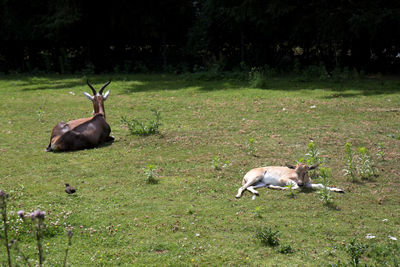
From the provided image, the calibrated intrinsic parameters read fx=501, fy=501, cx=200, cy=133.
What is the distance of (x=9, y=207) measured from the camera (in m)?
6.10

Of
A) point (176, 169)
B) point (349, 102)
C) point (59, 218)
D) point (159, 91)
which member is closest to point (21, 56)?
point (159, 91)

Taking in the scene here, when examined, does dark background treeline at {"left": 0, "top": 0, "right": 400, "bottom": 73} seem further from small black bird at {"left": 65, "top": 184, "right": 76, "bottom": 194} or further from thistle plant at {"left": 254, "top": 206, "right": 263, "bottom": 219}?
small black bird at {"left": 65, "top": 184, "right": 76, "bottom": 194}

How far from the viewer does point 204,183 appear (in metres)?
7.00

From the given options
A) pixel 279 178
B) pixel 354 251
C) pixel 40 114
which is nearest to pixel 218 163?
pixel 279 178

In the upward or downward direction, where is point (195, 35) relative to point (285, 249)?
upward

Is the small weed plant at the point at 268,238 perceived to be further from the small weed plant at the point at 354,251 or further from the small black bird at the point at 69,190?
the small black bird at the point at 69,190

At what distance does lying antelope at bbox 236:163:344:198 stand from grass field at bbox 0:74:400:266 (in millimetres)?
181

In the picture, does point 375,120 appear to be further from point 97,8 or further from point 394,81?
point 97,8

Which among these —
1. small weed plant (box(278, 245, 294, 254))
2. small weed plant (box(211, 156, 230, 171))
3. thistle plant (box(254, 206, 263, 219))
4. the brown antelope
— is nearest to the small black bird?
small weed plant (box(211, 156, 230, 171))

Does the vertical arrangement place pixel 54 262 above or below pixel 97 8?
below

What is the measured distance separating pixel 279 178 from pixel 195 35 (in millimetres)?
14585

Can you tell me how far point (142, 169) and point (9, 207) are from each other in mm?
2144

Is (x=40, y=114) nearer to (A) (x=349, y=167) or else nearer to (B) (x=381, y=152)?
(A) (x=349, y=167)

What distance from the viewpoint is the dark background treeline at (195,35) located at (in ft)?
57.3
